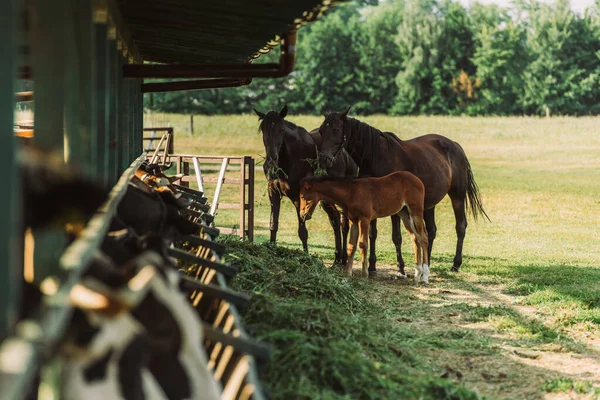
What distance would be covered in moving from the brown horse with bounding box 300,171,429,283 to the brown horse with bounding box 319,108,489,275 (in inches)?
24.6

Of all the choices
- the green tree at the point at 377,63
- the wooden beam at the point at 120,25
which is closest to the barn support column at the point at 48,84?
the wooden beam at the point at 120,25

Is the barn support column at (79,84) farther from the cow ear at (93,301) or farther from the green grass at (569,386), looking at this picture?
the green grass at (569,386)

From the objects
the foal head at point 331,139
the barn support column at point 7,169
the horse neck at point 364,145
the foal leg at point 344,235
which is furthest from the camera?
the foal leg at point 344,235

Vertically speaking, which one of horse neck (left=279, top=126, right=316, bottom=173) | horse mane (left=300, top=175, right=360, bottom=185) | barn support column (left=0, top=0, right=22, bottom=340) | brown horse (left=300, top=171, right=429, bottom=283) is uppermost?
barn support column (left=0, top=0, right=22, bottom=340)

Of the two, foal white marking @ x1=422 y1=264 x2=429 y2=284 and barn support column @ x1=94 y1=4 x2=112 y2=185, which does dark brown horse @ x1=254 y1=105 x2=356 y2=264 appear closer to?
foal white marking @ x1=422 y1=264 x2=429 y2=284

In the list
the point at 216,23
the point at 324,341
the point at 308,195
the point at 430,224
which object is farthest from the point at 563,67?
the point at 324,341

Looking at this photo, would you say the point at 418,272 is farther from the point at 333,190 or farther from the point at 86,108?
the point at 86,108

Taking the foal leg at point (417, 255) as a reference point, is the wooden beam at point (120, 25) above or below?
above

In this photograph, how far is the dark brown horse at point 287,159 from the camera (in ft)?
38.8

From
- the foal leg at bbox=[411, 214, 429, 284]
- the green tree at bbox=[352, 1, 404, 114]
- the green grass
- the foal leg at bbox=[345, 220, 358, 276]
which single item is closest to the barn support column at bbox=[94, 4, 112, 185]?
the green grass

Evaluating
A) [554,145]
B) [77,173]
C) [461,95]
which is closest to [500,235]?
[77,173]

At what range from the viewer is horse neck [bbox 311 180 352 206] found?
421 inches

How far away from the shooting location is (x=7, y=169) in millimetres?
2400

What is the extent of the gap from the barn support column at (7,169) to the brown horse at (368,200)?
8.20 m
